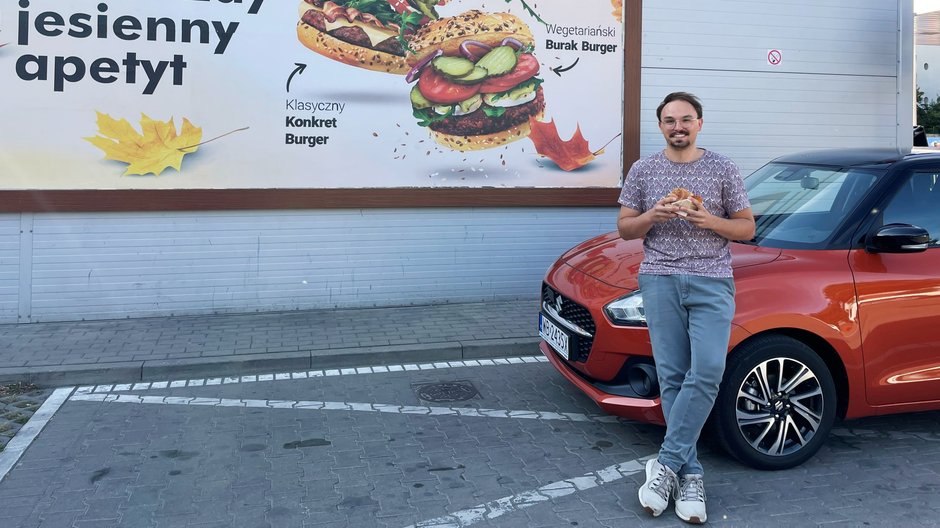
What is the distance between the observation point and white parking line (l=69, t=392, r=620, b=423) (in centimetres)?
540

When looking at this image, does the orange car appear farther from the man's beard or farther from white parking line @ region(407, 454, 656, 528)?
the man's beard

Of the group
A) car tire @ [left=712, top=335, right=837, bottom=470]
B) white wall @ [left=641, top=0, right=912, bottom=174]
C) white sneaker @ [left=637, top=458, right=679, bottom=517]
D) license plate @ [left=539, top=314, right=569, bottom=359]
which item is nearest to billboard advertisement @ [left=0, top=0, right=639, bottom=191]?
white wall @ [left=641, top=0, right=912, bottom=174]

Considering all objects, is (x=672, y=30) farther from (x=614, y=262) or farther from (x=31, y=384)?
(x=31, y=384)

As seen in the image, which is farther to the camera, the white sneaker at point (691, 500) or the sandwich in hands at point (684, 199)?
the white sneaker at point (691, 500)

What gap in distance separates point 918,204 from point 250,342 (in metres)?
5.09

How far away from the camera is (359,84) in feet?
27.7

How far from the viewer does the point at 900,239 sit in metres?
4.50

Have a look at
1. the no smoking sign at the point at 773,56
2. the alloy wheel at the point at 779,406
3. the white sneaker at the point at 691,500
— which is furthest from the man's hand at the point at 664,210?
the no smoking sign at the point at 773,56

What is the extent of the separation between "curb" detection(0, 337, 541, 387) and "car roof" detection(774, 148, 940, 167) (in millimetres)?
2689

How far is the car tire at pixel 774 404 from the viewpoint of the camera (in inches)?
170

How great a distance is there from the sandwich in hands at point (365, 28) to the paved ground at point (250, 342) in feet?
8.35

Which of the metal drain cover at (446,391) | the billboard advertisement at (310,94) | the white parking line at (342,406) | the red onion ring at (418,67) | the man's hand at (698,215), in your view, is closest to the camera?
the man's hand at (698,215)

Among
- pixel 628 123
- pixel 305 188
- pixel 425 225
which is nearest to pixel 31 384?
pixel 305 188

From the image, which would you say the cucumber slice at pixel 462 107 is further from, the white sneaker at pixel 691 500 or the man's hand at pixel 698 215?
the white sneaker at pixel 691 500
